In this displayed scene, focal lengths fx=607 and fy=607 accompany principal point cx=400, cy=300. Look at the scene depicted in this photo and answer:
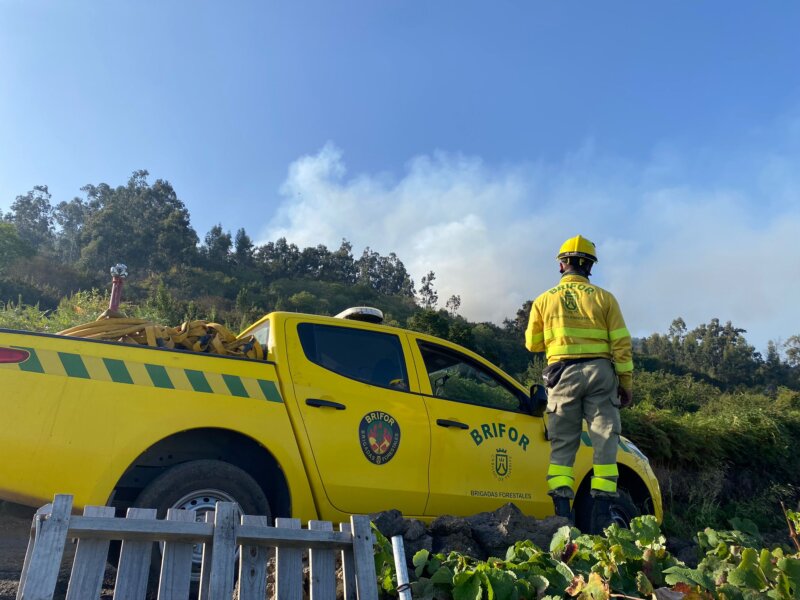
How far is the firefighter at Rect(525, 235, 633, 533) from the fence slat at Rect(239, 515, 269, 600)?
2577 mm

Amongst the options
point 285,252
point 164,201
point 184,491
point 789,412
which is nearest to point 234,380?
point 184,491

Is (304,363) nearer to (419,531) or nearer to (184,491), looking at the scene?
(184,491)

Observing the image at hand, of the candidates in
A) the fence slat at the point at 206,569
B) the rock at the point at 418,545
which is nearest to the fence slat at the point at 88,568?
the fence slat at the point at 206,569

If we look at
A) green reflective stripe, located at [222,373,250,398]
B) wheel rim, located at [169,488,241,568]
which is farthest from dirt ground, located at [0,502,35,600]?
green reflective stripe, located at [222,373,250,398]

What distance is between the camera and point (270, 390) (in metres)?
3.75

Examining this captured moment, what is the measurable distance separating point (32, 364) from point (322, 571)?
6.04 feet

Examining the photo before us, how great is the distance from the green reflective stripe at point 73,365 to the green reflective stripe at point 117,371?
0.11 m

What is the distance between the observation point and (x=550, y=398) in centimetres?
465

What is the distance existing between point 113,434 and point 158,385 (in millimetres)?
338

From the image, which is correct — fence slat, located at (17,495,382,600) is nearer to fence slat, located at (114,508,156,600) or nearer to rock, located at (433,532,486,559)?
fence slat, located at (114,508,156,600)

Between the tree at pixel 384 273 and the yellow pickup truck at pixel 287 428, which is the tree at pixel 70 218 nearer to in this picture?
the tree at pixel 384 273

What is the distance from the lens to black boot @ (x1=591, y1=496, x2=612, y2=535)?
448 centimetres

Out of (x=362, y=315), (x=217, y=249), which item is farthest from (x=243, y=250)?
(x=362, y=315)

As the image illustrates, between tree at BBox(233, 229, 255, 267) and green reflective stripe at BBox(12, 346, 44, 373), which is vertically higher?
tree at BBox(233, 229, 255, 267)
